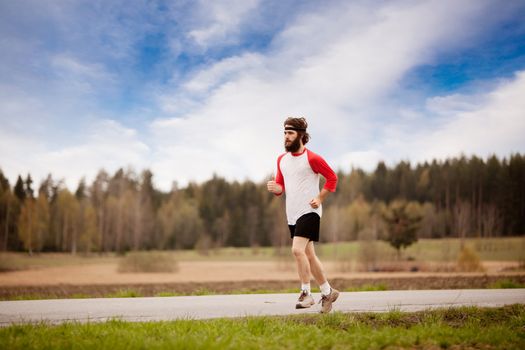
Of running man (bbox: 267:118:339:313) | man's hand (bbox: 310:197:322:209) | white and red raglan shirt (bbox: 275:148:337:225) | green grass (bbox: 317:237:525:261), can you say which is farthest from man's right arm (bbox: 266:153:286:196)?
green grass (bbox: 317:237:525:261)

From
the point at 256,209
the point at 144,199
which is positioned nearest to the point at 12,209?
the point at 144,199

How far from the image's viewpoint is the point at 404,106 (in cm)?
3045

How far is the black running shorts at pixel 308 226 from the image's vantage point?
6.20 m

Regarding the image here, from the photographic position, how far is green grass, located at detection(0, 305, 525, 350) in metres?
4.36

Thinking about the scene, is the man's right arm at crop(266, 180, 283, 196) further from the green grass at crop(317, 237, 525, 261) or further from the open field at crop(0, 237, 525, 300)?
the green grass at crop(317, 237, 525, 261)

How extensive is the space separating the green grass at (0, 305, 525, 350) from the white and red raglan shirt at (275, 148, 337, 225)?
53.0 inches

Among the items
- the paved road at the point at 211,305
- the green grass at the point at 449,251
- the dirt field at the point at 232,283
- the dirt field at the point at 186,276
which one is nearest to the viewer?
the paved road at the point at 211,305

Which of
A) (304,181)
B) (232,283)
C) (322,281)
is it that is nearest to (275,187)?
(304,181)

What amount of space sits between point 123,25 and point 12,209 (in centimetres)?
6820

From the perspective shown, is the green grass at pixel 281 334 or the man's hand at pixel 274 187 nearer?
the green grass at pixel 281 334

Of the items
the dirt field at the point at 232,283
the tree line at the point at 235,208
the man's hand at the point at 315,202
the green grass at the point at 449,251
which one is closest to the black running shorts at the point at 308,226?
the man's hand at the point at 315,202

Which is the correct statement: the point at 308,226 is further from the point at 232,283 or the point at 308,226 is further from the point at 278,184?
the point at 232,283

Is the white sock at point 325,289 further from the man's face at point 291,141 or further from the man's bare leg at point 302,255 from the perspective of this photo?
the man's face at point 291,141

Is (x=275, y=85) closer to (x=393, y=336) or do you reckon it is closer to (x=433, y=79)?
(x=433, y=79)
